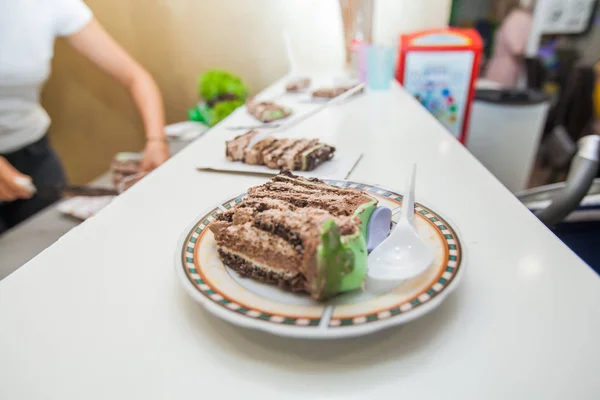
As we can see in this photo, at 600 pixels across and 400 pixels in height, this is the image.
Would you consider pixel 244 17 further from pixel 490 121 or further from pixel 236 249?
pixel 236 249

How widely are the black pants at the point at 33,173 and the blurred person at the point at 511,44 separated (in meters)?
3.29

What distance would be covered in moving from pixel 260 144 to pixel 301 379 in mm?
690

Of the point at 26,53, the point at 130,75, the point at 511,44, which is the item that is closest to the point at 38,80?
the point at 26,53

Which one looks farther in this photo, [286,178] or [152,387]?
[286,178]

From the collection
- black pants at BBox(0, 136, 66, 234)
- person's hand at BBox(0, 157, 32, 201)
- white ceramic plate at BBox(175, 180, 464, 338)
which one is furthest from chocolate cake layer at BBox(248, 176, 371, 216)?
black pants at BBox(0, 136, 66, 234)

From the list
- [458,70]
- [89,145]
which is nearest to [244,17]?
[89,145]

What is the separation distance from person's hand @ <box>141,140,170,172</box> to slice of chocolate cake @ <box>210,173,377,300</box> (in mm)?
988

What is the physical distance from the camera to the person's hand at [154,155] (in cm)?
153

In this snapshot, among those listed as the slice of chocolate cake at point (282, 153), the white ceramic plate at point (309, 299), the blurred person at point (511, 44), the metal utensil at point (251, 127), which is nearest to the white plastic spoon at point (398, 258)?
the white ceramic plate at point (309, 299)

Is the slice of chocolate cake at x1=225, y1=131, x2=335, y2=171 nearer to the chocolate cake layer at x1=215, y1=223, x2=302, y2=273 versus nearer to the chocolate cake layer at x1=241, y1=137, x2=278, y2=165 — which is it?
the chocolate cake layer at x1=241, y1=137, x2=278, y2=165

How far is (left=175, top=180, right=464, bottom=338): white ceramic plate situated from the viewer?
445 millimetres

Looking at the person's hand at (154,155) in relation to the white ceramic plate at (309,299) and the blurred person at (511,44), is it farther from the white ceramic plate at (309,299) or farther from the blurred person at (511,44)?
the blurred person at (511,44)

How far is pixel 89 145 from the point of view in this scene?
2.16m

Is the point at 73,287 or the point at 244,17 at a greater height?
the point at 244,17
